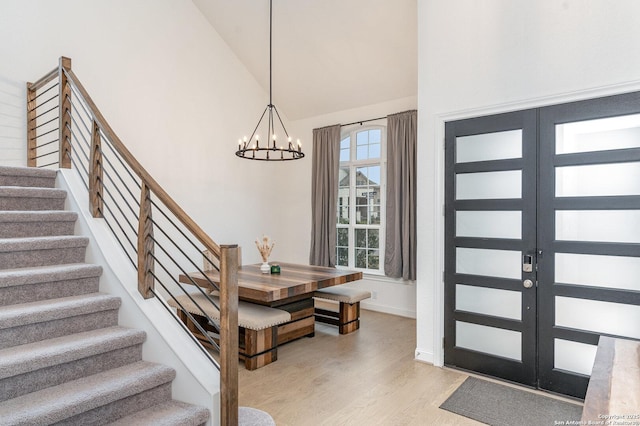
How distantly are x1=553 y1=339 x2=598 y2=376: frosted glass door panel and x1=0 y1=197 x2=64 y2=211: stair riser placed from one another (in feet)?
13.4

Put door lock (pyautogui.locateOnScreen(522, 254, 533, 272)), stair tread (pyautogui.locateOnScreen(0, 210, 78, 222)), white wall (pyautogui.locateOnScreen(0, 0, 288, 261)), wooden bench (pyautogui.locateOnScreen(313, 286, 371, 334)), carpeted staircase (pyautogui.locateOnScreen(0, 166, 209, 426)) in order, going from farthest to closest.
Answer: wooden bench (pyautogui.locateOnScreen(313, 286, 371, 334))
white wall (pyautogui.locateOnScreen(0, 0, 288, 261))
door lock (pyautogui.locateOnScreen(522, 254, 533, 272))
stair tread (pyautogui.locateOnScreen(0, 210, 78, 222))
carpeted staircase (pyautogui.locateOnScreen(0, 166, 209, 426))

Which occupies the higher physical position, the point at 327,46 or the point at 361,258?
the point at 327,46

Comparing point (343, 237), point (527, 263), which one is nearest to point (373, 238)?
point (343, 237)

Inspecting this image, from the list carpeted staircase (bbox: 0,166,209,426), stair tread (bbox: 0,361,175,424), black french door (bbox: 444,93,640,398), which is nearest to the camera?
stair tread (bbox: 0,361,175,424)

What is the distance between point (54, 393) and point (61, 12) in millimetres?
4359

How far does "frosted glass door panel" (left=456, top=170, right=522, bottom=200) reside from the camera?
133 inches

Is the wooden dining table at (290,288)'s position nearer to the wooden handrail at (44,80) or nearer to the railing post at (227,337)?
the railing post at (227,337)

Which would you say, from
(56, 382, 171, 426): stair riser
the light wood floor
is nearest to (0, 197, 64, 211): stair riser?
(56, 382, 171, 426): stair riser

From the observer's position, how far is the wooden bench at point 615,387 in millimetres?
1283

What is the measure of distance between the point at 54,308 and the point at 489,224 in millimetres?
3279

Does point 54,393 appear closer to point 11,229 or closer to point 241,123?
point 11,229

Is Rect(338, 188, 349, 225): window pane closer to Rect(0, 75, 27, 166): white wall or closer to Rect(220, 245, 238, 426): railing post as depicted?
Rect(0, 75, 27, 166): white wall

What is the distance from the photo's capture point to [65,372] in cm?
206

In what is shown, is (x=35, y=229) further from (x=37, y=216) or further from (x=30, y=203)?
(x=30, y=203)
